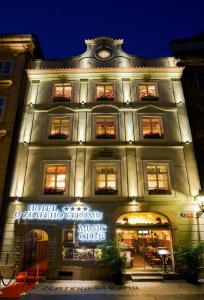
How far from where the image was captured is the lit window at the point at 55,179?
48.1ft

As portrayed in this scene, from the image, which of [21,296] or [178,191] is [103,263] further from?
[178,191]

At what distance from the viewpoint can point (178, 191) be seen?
1441 centimetres

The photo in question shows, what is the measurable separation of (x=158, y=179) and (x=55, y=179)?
6180mm

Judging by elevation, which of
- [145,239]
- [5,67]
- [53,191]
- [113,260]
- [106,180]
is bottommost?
[113,260]

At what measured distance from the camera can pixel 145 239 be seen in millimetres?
15195

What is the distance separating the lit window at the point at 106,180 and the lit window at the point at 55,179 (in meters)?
2.05

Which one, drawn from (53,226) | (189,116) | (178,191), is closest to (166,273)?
(178,191)

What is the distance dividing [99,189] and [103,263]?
13.0 ft

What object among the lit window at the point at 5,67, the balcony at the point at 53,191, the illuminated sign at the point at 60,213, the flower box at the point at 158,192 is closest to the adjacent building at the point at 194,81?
the flower box at the point at 158,192


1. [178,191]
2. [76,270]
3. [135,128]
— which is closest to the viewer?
[76,270]

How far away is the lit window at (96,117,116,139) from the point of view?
53.0 feet

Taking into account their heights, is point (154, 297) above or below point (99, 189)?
below

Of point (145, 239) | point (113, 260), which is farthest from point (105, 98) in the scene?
point (113, 260)

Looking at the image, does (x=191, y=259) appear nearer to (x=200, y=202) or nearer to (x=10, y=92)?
(x=200, y=202)
